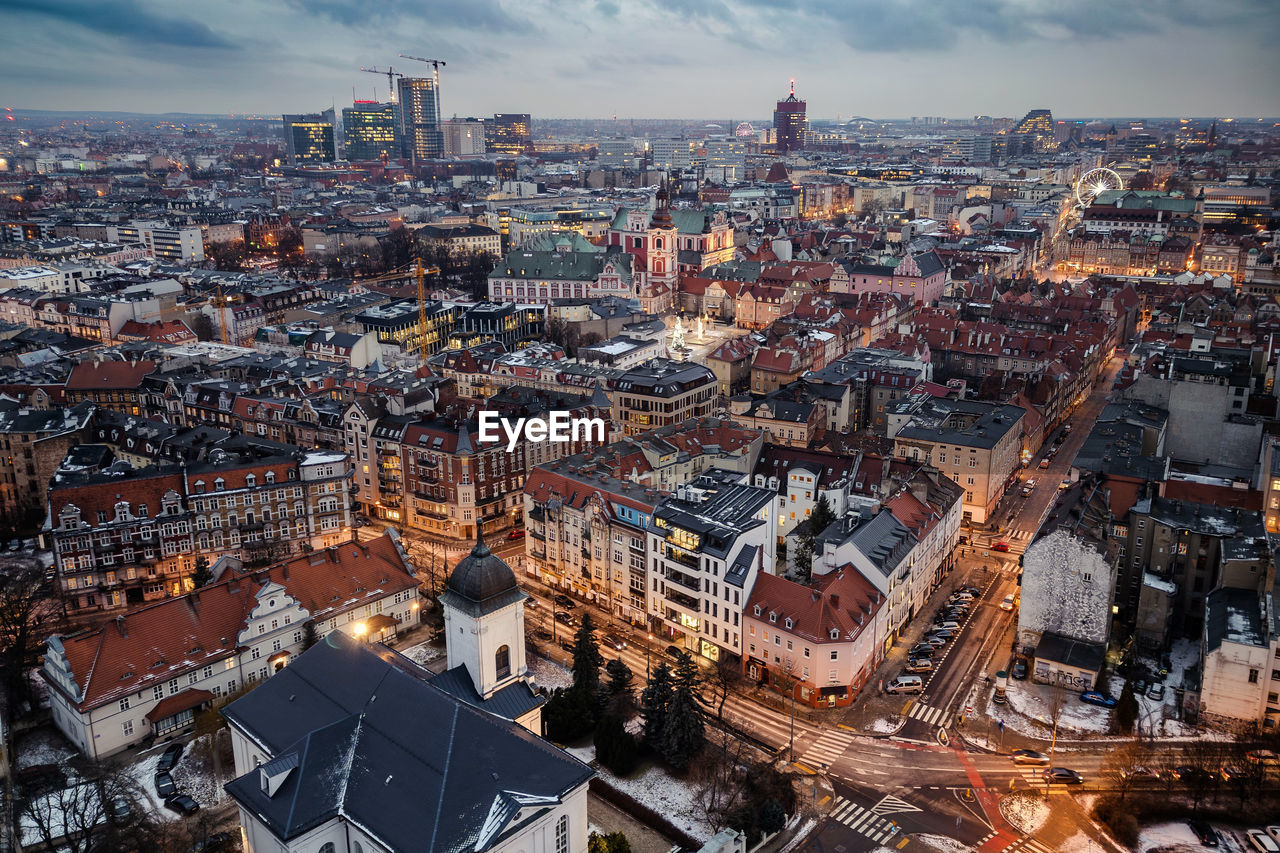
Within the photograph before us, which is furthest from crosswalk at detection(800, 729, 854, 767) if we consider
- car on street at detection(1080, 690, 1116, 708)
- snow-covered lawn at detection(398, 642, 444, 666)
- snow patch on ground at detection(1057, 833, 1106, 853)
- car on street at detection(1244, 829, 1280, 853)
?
snow-covered lawn at detection(398, 642, 444, 666)

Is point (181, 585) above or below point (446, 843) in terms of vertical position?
below

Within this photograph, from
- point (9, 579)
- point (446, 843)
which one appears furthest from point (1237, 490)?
point (9, 579)

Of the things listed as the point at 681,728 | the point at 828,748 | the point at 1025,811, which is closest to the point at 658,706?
the point at 681,728

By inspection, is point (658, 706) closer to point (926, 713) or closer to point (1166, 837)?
point (926, 713)

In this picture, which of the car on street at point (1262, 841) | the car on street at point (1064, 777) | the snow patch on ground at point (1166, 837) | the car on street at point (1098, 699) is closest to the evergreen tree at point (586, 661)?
the car on street at point (1064, 777)

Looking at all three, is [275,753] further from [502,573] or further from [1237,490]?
[1237,490]

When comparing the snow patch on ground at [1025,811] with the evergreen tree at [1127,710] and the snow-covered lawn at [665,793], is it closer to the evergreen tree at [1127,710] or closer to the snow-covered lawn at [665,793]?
the evergreen tree at [1127,710]

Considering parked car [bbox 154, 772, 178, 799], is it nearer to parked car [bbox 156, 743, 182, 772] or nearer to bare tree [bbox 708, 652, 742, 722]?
parked car [bbox 156, 743, 182, 772]
